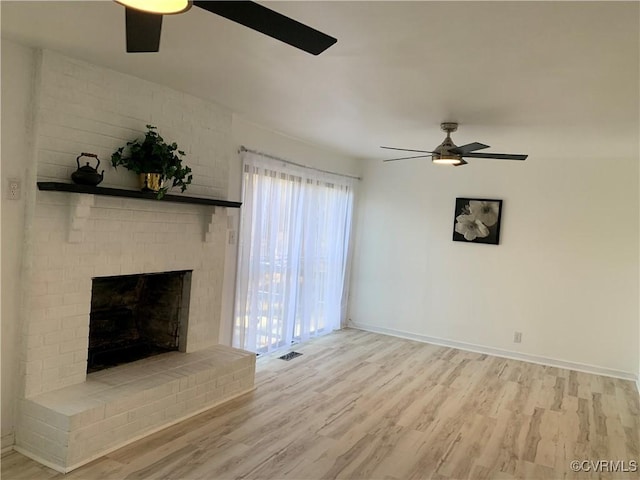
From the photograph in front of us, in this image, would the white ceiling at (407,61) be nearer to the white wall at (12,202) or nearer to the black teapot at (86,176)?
the white wall at (12,202)

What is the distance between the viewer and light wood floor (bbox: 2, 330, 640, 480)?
9.05 feet

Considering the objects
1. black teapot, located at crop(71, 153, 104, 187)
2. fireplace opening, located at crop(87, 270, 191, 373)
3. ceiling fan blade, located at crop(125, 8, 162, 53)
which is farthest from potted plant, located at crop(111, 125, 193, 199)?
ceiling fan blade, located at crop(125, 8, 162, 53)

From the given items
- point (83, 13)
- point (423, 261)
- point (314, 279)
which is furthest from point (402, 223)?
point (83, 13)

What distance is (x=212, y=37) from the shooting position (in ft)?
7.64

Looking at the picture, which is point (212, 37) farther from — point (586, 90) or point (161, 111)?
point (586, 90)

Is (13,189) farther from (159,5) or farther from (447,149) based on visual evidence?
(447,149)

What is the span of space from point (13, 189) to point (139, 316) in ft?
5.14

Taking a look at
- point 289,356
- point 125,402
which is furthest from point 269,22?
point 289,356

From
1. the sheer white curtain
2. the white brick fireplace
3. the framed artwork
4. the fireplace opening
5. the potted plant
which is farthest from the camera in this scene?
the framed artwork

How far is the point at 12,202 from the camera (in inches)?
105
